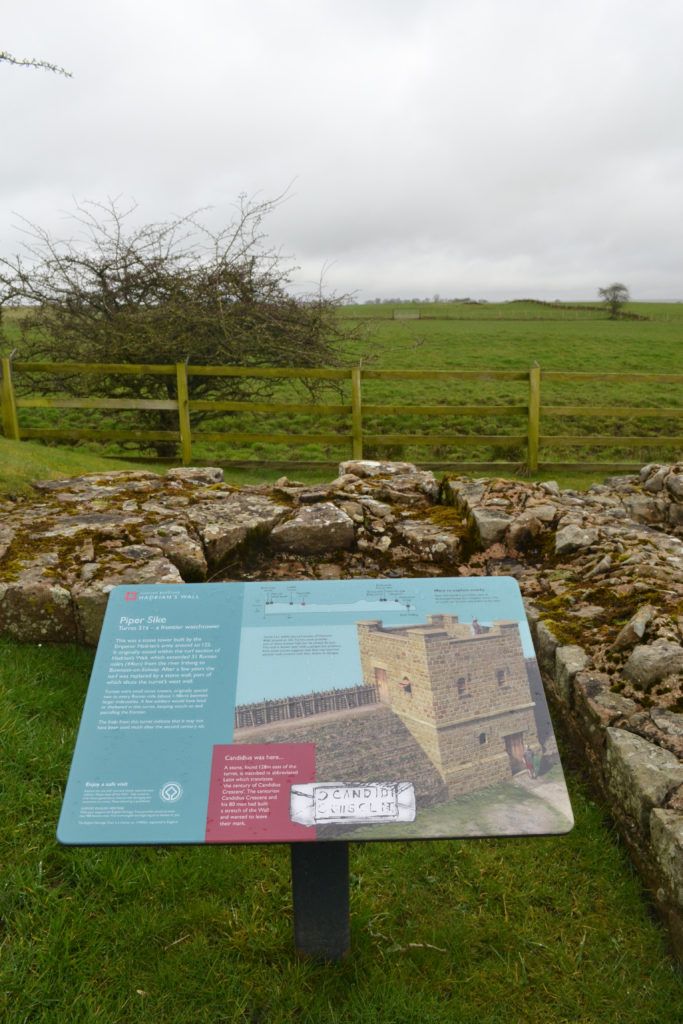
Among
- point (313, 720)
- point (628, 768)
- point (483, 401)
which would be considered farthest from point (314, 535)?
point (483, 401)

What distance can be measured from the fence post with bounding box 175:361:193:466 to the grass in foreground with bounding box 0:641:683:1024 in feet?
28.1

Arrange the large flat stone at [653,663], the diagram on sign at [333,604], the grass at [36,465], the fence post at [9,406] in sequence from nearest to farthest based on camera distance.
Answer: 1. the diagram on sign at [333,604]
2. the large flat stone at [653,663]
3. the grass at [36,465]
4. the fence post at [9,406]

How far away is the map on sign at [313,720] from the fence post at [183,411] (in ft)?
29.6

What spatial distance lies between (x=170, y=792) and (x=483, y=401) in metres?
17.7

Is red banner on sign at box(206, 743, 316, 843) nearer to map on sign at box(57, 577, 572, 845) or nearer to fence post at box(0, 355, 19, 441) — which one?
map on sign at box(57, 577, 572, 845)

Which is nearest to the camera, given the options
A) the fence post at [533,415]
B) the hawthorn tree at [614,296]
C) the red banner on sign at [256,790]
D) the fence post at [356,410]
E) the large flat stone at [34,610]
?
the red banner on sign at [256,790]

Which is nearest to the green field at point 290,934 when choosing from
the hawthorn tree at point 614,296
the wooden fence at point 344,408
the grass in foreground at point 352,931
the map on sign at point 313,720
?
the grass in foreground at point 352,931

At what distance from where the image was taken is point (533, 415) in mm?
11531

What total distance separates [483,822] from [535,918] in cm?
104

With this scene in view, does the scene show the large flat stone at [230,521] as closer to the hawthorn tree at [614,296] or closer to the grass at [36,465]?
the grass at [36,465]

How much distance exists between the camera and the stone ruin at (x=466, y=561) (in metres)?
3.30

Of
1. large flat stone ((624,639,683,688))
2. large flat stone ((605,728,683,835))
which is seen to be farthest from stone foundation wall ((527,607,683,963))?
large flat stone ((624,639,683,688))

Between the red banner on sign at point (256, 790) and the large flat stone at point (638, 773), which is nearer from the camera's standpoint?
the red banner on sign at point (256, 790)

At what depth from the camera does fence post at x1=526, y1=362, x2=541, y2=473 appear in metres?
11.3
